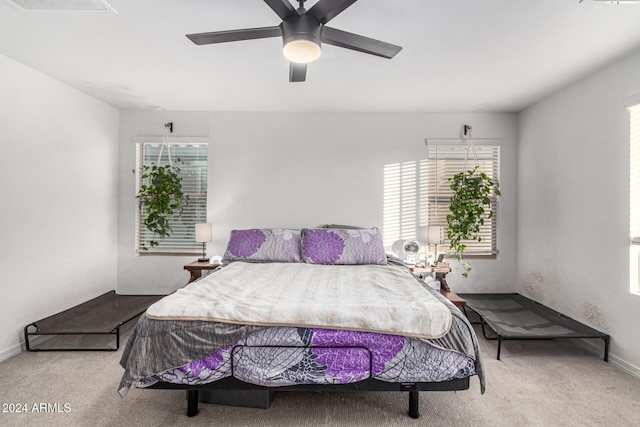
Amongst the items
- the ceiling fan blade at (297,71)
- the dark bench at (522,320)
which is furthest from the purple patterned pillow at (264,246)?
the dark bench at (522,320)

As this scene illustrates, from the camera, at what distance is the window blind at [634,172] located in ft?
8.10

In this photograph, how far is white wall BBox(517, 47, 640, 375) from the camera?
2.55 metres

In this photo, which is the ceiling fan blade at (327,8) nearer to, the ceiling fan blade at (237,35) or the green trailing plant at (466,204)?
the ceiling fan blade at (237,35)

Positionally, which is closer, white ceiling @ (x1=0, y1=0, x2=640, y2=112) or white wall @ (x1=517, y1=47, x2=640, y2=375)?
white ceiling @ (x1=0, y1=0, x2=640, y2=112)

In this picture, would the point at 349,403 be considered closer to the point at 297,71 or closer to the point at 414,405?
the point at 414,405

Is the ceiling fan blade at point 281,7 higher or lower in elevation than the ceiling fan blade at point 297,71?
higher

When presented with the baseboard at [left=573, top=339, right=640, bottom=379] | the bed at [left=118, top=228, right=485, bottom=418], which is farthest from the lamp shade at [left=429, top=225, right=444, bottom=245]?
the bed at [left=118, top=228, right=485, bottom=418]

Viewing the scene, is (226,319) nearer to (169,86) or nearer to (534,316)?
(169,86)

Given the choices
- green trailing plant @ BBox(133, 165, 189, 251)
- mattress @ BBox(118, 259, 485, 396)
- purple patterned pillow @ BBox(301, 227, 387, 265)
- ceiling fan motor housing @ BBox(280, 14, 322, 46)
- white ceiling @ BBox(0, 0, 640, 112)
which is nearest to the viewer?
ceiling fan motor housing @ BBox(280, 14, 322, 46)

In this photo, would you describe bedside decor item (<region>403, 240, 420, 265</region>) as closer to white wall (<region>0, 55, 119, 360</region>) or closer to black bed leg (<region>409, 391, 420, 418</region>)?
black bed leg (<region>409, 391, 420, 418</region>)

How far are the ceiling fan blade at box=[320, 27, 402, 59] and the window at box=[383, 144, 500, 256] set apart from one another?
7.23 feet

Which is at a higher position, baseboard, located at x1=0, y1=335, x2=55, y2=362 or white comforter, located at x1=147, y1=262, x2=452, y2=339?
white comforter, located at x1=147, y1=262, x2=452, y2=339

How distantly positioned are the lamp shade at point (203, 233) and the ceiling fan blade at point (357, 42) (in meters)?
2.65

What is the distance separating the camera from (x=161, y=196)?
3.84 meters
